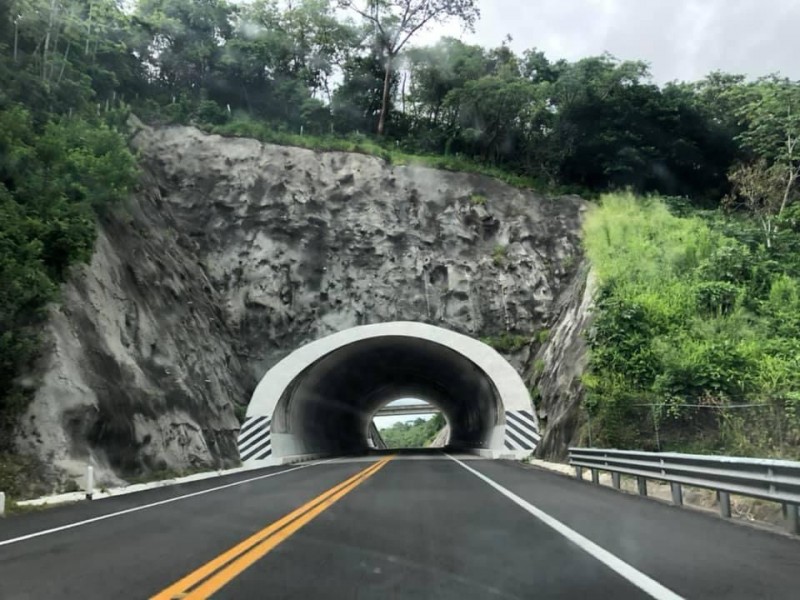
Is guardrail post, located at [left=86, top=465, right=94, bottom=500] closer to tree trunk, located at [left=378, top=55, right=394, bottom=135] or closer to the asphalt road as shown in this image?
the asphalt road

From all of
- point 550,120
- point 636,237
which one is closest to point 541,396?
point 636,237

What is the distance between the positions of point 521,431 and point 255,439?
9.69m

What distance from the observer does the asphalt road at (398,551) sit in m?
5.32

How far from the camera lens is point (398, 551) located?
22.3 feet

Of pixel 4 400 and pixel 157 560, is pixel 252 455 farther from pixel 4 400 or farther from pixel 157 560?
pixel 157 560

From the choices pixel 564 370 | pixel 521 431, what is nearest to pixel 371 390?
pixel 521 431

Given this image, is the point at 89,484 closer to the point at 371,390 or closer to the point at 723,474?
the point at 723,474

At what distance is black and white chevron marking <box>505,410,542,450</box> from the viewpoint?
87.7 ft

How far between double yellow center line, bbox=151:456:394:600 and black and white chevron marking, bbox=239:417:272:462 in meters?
16.3

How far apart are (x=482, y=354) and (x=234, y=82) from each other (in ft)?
78.8

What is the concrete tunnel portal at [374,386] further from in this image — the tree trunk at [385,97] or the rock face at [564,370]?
the tree trunk at [385,97]

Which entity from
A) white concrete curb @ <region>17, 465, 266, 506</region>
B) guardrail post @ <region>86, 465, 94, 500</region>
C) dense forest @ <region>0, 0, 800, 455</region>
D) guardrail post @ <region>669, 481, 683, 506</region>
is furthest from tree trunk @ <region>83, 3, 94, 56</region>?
guardrail post @ <region>669, 481, 683, 506</region>

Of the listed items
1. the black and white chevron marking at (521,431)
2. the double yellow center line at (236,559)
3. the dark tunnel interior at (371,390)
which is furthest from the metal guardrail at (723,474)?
the dark tunnel interior at (371,390)

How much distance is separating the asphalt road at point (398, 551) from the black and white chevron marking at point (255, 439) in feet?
48.2
